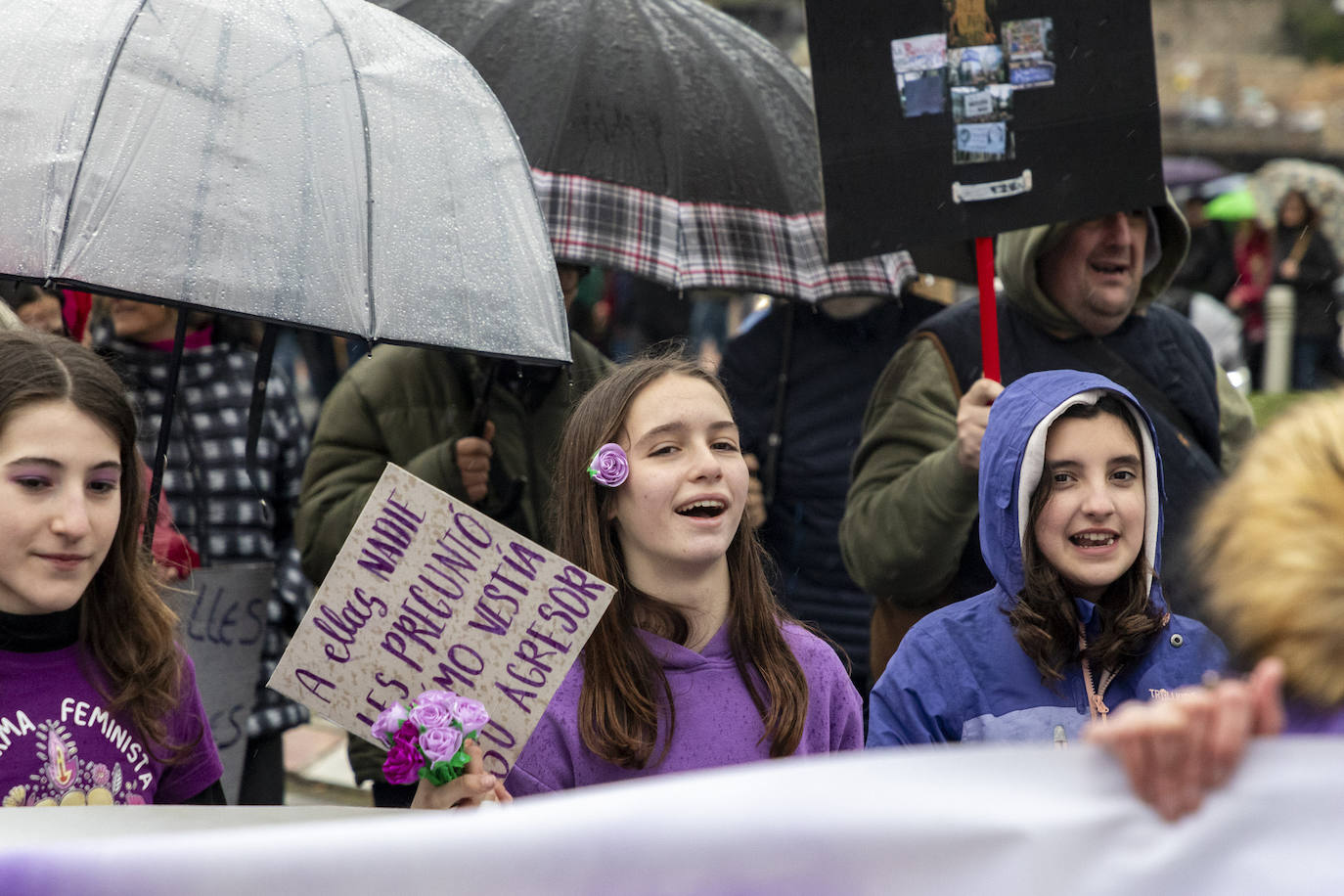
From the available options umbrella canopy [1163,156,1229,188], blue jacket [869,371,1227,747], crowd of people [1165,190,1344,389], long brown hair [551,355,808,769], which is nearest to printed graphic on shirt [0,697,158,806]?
long brown hair [551,355,808,769]

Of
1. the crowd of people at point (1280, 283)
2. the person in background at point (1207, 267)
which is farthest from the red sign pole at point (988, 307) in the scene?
the person in background at point (1207, 267)

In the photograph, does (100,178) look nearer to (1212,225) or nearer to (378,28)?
(378,28)

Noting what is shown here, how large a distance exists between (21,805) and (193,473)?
1707 mm

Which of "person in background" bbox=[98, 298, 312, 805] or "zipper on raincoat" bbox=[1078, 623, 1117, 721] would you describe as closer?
"zipper on raincoat" bbox=[1078, 623, 1117, 721]

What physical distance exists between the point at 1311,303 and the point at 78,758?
11.6 metres

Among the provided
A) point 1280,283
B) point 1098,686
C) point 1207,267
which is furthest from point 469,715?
point 1207,267

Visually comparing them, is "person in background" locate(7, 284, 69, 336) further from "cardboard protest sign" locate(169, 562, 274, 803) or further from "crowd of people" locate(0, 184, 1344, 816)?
"cardboard protest sign" locate(169, 562, 274, 803)

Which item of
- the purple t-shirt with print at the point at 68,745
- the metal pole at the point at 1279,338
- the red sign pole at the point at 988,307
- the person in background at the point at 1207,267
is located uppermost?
the red sign pole at the point at 988,307

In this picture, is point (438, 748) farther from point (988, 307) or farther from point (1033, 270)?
point (1033, 270)

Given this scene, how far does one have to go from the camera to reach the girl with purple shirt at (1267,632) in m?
1.43

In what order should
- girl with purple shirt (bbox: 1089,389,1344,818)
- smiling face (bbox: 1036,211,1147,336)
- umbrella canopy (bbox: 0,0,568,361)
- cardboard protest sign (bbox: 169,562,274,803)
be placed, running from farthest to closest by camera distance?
smiling face (bbox: 1036,211,1147,336), cardboard protest sign (bbox: 169,562,274,803), umbrella canopy (bbox: 0,0,568,361), girl with purple shirt (bbox: 1089,389,1344,818)

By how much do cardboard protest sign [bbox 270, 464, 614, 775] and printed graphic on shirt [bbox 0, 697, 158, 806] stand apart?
372 mm

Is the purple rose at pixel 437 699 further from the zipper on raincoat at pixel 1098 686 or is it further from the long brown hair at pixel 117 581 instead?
the zipper on raincoat at pixel 1098 686

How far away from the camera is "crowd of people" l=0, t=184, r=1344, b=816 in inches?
61.4
